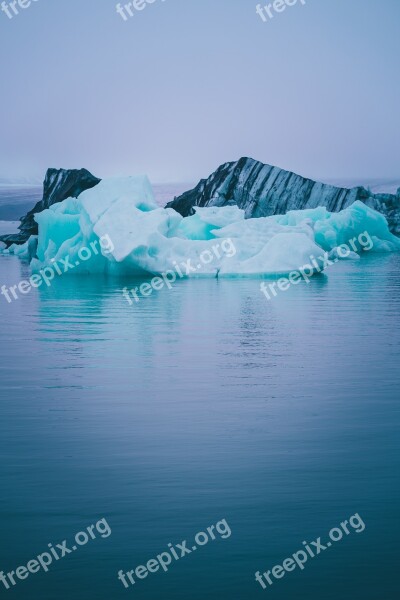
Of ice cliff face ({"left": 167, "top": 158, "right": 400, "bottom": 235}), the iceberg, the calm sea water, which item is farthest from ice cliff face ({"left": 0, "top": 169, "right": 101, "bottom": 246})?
the calm sea water

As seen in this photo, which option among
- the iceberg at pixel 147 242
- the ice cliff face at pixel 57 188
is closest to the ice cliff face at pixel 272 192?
the ice cliff face at pixel 57 188

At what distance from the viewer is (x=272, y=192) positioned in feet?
134

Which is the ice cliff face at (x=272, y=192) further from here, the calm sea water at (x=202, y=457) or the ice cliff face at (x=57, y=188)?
the calm sea water at (x=202, y=457)

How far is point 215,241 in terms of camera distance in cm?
1945

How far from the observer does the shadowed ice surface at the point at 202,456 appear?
3.12 metres

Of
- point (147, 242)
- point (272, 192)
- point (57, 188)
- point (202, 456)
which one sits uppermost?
point (57, 188)

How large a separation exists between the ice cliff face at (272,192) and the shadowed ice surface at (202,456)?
3160cm

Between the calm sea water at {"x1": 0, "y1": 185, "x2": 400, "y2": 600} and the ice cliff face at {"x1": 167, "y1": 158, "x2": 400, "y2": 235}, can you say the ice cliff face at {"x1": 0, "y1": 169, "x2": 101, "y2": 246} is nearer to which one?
the ice cliff face at {"x1": 167, "y1": 158, "x2": 400, "y2": 235}

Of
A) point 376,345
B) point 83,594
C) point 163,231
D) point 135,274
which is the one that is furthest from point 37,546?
point 135,274

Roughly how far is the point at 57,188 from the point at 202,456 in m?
42.6

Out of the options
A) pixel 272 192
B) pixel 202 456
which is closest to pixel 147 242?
pixel 202 456

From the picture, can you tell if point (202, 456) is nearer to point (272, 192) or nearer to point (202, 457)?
point (202, 457)

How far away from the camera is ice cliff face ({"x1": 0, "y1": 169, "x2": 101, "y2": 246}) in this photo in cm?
4475

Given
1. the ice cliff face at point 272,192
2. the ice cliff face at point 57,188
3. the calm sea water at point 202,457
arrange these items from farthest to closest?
the ice cliff face at point 57,188 → the ice cliff face at point 272,192 → the calm sea water at point 202,457
